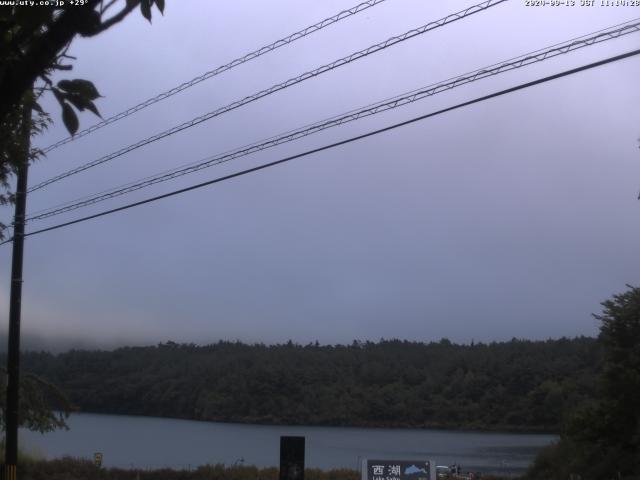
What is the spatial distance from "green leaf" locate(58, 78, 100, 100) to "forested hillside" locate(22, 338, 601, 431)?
3583 cm

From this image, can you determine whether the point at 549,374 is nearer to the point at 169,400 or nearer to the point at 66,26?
the point at 169,400

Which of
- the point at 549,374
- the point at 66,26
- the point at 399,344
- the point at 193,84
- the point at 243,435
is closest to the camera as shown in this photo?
the point at 66,26

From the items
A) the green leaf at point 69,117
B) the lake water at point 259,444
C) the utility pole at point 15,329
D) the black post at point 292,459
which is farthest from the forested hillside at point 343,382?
the green leaf at point 69,117

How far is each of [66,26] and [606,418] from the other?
76.2ft

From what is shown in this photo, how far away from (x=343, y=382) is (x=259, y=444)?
9814 millimetres

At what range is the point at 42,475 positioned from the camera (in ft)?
84.2

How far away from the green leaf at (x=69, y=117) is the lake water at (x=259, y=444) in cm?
2521

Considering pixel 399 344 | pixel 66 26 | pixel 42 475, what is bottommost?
pixel 42 475

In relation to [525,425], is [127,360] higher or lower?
higher

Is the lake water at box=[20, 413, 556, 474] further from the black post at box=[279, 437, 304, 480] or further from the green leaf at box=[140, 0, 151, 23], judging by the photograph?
the green leaf at box=[140, 0, 151, 23]

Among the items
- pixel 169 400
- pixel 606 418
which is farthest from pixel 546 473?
pixel 169 400

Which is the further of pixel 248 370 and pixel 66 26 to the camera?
pixel 248 370

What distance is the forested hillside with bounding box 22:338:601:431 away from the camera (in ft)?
138

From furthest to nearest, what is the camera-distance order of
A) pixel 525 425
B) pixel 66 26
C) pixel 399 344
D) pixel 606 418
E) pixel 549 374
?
pixel 399 344 → pixel 525 425 → pixel 549 374 → pixel 606 418 → pixel 66 26
